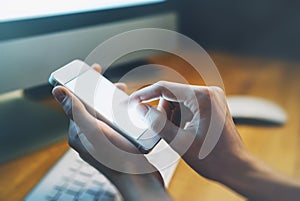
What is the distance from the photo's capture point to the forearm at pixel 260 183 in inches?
17.0

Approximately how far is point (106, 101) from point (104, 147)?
0.06m

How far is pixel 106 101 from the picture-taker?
0.44 m

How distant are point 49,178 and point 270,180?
0.82ft

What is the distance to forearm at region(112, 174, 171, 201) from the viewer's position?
405 millimetres

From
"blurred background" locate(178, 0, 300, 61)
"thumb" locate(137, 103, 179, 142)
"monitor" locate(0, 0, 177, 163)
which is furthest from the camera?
"blurred background" locate(178, 0, 300, 61)

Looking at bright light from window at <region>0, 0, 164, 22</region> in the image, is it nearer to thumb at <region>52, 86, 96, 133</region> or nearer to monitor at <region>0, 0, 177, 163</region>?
monitor at <region>0, 0, 177, 163</region>

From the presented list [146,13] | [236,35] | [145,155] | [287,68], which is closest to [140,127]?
[145,155]

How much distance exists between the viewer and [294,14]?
1.00 m

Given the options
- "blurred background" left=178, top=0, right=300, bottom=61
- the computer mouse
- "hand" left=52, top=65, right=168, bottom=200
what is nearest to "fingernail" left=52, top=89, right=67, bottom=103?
"hand" left=52, top=65, right=168, bottom=200

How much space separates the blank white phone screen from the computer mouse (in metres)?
0.26

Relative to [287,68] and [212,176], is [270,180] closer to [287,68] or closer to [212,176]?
[212,176]

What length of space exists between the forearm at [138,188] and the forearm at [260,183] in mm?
85

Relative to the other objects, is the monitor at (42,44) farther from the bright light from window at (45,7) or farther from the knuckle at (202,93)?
the knuckle at (202,93)

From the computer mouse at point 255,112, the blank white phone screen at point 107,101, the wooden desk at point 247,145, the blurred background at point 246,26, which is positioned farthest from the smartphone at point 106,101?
the blurred background at point 246,26
